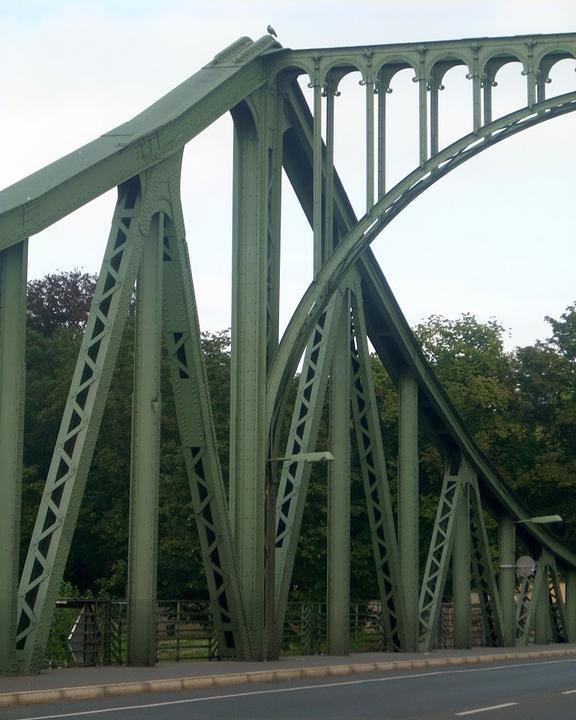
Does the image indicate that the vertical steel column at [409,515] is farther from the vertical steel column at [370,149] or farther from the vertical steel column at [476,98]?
the vertical steel column at [476,98]

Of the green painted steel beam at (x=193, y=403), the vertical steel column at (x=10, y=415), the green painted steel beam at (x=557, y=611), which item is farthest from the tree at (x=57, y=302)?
the vertical steel column at (x=10, y=415)

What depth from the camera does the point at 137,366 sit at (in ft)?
76.3

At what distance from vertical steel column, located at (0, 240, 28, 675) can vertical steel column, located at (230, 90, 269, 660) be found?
736 centimetres

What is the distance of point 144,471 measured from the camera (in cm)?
2312

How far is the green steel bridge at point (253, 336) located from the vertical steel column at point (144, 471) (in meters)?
0.03

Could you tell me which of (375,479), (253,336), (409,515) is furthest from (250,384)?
(409,515)

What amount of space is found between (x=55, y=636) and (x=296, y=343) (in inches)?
264

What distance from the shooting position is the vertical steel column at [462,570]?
3938cm

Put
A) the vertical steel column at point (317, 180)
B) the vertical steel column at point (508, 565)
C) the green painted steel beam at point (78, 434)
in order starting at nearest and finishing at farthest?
the green painted steel beam at point (78, 434), the vertical steel column at point (317, 180), the vertical steel column at point (508, 565)

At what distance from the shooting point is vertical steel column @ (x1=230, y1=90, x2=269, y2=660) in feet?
88.5

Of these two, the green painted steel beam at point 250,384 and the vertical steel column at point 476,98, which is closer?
the green painted steel beam at point 250,384

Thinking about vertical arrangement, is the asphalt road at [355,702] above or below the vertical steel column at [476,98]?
below

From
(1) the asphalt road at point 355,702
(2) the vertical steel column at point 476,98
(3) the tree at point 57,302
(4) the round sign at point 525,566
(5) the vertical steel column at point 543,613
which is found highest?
(3) the tree at point 57,302

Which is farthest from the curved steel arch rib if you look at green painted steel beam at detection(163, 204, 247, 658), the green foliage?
the green foliage
